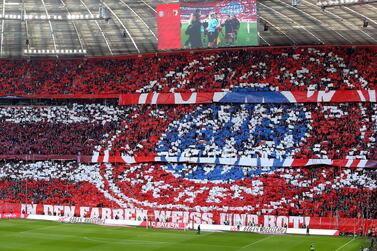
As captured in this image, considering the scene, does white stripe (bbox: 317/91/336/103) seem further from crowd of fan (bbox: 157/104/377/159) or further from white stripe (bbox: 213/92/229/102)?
white stripe (bbox: 213/92/229/102)

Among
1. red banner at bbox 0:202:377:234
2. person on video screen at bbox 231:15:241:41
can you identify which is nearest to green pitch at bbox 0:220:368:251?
red banner at bbox 0:202:377:234

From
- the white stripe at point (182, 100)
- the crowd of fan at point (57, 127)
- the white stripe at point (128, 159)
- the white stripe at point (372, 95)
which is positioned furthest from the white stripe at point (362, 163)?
the crowd of fan at point (57, 127)

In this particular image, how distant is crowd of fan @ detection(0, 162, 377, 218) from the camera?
44.7 metres

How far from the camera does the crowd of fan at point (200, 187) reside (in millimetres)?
44656

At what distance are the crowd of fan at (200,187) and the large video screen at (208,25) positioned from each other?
428 inches

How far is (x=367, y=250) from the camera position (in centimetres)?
3134

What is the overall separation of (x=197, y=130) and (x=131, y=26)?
401 inches

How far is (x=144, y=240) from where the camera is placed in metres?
39.3

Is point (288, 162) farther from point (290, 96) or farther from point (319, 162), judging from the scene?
point (290, 96)

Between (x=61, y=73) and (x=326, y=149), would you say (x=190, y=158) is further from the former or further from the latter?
(x=61, y=73)

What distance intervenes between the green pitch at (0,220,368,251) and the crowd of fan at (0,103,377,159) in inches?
406

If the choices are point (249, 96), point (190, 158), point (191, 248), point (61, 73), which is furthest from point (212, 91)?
point (191, 248)

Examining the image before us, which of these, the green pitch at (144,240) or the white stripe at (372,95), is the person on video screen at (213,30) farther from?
the white stripe at (372,95)

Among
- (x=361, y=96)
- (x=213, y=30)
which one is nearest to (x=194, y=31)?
(x=213, y=30)
